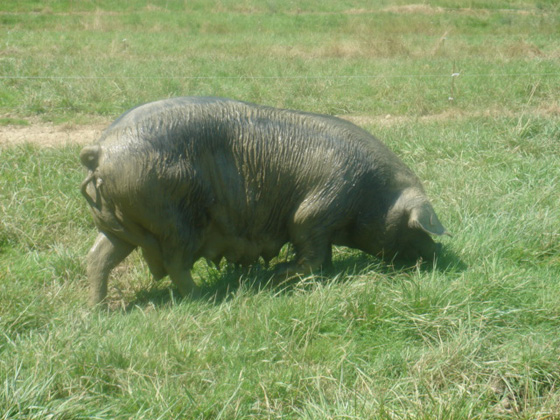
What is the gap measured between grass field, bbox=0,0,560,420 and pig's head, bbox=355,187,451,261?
0.19 meters

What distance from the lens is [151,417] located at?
137 inches

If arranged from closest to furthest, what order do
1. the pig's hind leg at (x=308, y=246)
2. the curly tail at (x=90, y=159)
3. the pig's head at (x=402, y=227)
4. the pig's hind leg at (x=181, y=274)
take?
the curly tail at (x=90, y=159), the pig's hind leg at (x=181, y=274), the pig's hind leg at (x=308, y=246), the pig's head at (x=402, y=227)

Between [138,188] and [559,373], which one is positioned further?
[138,188]

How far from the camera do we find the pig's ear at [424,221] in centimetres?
505

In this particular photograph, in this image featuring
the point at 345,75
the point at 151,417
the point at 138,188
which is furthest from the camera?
the point at 345,75

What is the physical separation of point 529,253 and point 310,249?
191 centimetres

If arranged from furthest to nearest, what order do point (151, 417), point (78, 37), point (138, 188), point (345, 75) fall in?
point (78, 37) < point (345, 75) < point (138, 188) < point (151, 417)

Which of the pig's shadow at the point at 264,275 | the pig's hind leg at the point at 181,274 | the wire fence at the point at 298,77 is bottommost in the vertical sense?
the wire fence at the point at 298,77

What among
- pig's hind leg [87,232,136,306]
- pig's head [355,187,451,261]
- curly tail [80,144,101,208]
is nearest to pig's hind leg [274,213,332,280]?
pig's head [355,187,451,261]

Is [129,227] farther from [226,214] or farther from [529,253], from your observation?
[529,253]

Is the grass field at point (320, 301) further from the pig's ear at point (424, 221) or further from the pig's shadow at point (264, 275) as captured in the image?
the pig's ear at point (424, 221)

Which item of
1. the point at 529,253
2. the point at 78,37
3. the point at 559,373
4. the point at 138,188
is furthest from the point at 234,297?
the point at 78,37

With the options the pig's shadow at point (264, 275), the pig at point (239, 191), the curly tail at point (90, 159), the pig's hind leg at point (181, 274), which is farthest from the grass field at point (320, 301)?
the curly tail at point (90, 159)

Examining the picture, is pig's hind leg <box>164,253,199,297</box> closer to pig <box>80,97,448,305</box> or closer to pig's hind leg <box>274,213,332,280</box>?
pig <box>80,97,448,305</box>
